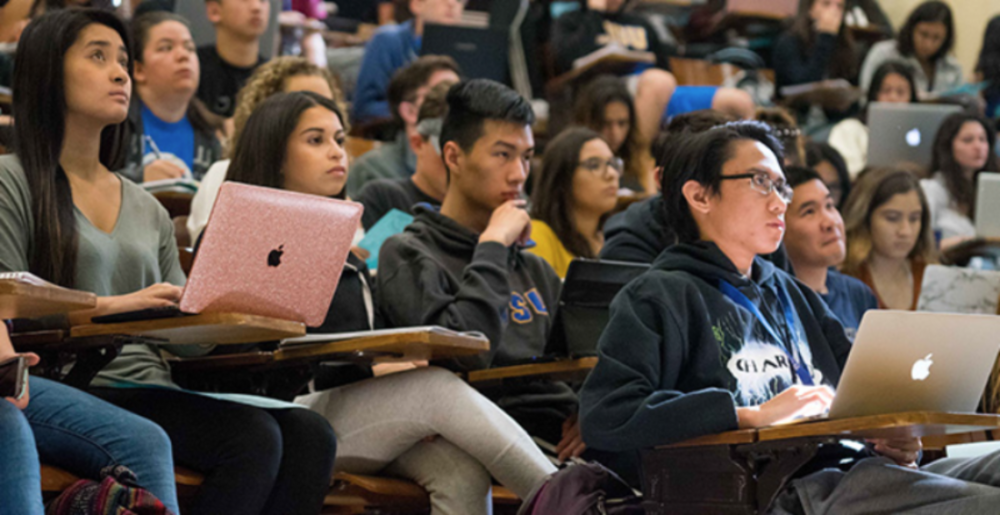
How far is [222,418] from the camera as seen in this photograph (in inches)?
87.8

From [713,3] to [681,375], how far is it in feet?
19.5

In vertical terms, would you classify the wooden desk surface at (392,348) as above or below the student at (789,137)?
below

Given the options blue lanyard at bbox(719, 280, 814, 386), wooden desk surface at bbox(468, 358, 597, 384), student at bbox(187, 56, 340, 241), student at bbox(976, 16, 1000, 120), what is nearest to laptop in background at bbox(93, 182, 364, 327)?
wooden desk surface at bbox(468, 358, 597, 384)

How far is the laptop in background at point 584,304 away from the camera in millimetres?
2609

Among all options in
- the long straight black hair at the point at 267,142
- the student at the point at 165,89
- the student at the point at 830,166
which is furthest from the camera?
the student at the point at 830,166

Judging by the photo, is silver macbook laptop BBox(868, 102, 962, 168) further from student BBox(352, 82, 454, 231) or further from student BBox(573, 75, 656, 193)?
student BBox(352, 82, 454, 231)

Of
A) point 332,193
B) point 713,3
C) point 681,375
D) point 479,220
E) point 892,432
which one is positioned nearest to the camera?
point 892,432

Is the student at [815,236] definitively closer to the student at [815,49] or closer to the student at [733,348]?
the student at [733,348]

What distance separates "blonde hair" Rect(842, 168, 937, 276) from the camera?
418 centimetres

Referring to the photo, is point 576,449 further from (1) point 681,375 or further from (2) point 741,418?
(2) point 741,418

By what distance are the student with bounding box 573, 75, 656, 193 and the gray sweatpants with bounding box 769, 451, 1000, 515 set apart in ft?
9.99

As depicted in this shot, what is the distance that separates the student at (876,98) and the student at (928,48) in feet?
2.34

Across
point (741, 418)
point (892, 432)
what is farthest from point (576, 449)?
point (892, 432)

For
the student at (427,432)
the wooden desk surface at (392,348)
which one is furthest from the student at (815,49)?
the wooden desk surface at (392,348)
